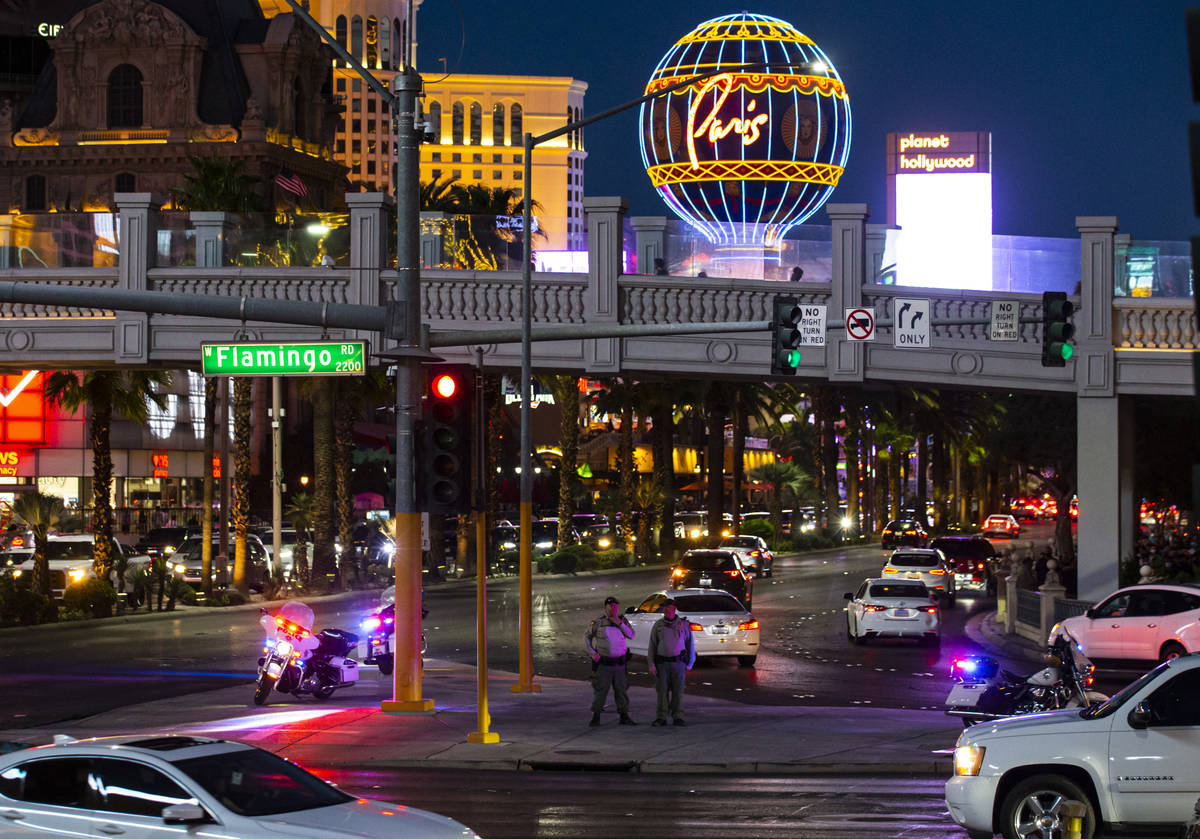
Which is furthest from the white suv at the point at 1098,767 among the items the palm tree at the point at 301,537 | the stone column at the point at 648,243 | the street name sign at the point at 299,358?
the palm tree at the point at 301,537

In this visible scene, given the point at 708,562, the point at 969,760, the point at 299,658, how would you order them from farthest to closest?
1. the point at 708,562
2. the point at 299,658
3. the point at 969,760

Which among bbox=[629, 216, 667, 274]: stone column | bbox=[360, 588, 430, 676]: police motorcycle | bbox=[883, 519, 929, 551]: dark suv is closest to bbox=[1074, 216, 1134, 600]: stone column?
bbox=[629, 216, 667, 274]: stone column

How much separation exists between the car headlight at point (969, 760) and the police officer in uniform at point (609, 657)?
939 centimetres

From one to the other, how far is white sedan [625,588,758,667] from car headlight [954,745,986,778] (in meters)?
17.2

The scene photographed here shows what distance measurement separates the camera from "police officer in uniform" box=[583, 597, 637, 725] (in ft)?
70.8

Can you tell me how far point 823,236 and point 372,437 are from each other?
64566 millimetres

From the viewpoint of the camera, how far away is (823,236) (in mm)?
31094

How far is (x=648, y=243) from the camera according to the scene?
31062 millimetres

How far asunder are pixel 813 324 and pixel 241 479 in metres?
26.9

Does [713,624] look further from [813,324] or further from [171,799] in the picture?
[171,799]

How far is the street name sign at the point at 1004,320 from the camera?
93.2ft

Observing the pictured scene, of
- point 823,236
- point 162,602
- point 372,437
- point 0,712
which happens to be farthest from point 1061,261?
point 372,437

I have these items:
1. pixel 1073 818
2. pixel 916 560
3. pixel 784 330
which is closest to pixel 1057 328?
pixel 784 330

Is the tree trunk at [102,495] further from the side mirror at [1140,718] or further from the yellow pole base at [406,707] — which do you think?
the side mirror at [1140,718]
